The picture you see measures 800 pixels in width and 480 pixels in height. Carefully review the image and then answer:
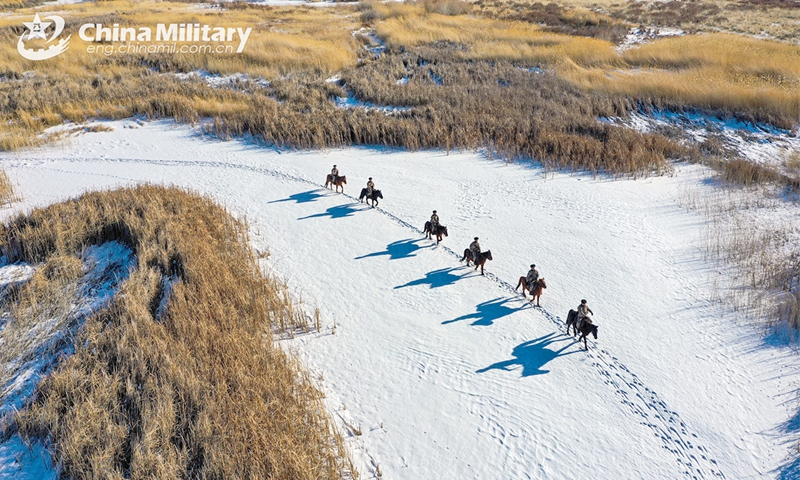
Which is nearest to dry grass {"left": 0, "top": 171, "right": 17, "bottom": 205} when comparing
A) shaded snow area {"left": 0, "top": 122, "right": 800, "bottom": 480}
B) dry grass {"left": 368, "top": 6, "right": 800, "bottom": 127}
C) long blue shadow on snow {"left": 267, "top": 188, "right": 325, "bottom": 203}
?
shaded snow area {"left": 0, "top": 122, "right": 800, "bottom": 480}

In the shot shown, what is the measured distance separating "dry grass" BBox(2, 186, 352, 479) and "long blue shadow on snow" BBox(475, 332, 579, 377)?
11.7 feet

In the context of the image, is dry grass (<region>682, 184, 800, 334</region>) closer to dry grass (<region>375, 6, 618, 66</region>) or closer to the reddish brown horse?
the reddish brown horse

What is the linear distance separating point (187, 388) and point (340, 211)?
859cm

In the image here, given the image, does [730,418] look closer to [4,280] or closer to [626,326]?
[626,326]

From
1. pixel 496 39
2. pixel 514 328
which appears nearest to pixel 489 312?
pixel 514 328

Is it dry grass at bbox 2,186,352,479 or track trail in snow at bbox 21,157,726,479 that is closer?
dry grass at bbox 2,186,352,479

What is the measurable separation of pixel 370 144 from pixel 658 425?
1591 centimetres

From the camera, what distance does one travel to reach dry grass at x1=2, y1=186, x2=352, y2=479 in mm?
6645

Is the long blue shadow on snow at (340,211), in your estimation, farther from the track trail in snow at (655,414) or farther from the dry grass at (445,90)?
the track trail in snow at (655,414)

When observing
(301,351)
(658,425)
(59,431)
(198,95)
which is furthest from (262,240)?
(198,95)

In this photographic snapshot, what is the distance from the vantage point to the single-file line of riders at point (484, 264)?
9.59 metres

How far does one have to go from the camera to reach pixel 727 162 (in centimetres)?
1839

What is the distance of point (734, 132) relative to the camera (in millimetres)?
22656

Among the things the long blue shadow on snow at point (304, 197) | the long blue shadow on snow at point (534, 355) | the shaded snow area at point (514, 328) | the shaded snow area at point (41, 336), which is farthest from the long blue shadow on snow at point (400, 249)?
the shaded snow area at point (41, 336)
